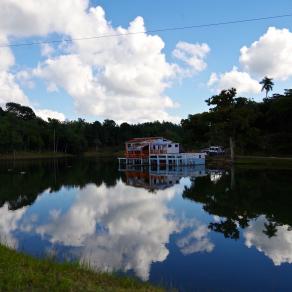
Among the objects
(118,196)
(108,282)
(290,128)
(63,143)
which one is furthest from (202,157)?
(63,143)

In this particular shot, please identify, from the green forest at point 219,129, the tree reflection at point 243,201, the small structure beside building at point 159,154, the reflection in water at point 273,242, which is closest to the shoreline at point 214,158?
the green forest at point 219,129

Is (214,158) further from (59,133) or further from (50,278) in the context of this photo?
(50,278)

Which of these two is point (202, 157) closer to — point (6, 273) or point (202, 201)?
point (202, 201)

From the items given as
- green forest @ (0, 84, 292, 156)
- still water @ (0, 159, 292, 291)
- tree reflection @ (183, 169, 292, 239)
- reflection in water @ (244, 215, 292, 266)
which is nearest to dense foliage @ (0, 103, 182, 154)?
green forest @ (0, 84, 292, 156)

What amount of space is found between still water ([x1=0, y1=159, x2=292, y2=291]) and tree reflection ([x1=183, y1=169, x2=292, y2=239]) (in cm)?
6

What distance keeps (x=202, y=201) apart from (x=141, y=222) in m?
8.06

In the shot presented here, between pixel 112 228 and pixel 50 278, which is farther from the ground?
pixel 50 278

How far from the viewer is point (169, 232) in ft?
55.5

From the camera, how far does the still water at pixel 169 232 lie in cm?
1141

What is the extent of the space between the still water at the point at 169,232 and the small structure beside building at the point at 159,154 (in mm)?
33410

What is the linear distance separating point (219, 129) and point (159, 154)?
11.9 m

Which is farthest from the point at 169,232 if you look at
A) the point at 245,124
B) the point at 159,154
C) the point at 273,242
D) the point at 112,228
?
the point at 159,154

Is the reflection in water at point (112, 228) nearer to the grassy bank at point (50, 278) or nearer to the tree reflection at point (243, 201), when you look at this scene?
the tree reflection at point (243, 201)

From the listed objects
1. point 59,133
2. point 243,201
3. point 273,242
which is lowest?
point 273,242
